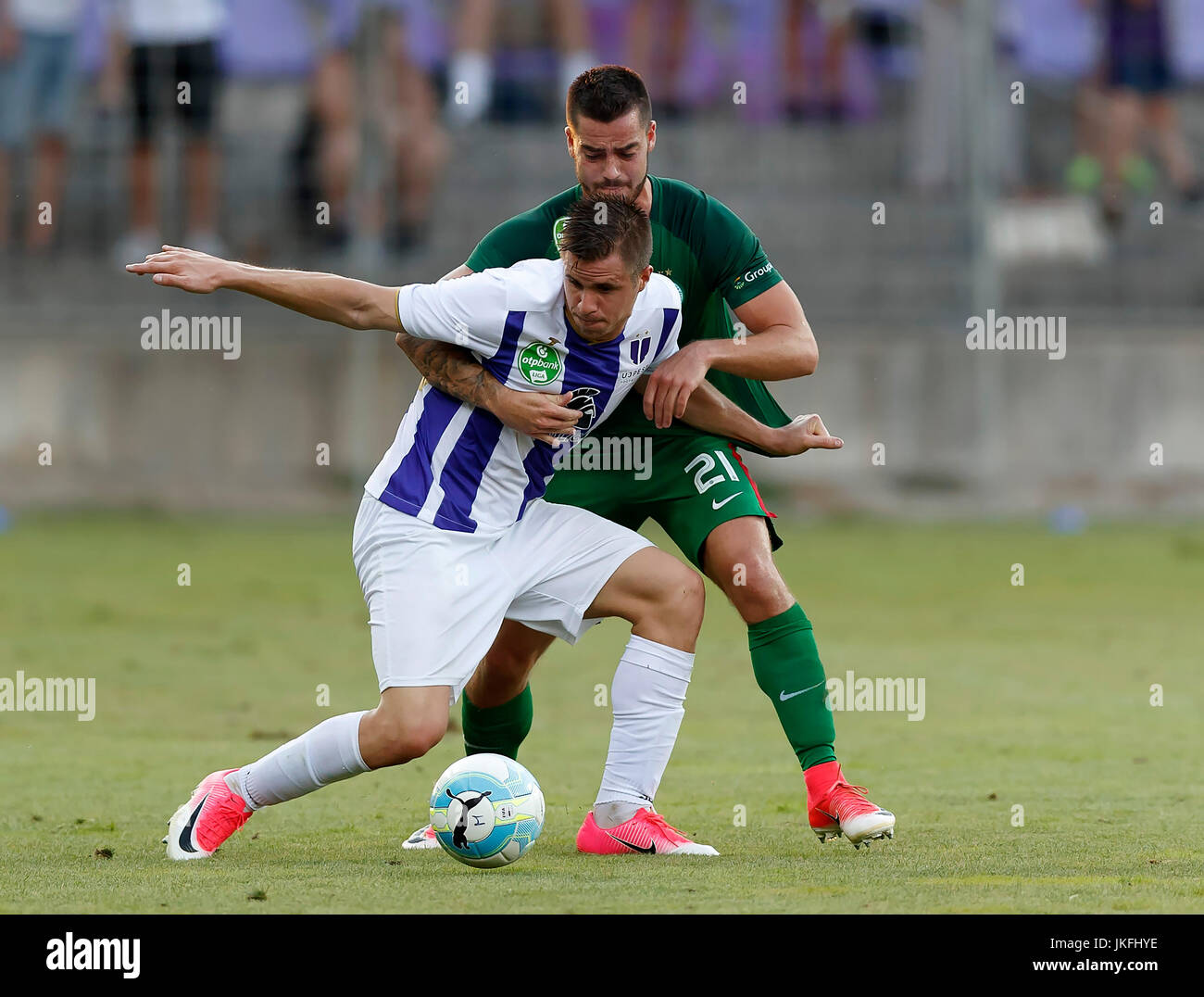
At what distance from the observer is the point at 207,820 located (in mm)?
5652

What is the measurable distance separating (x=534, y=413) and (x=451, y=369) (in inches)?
12.2

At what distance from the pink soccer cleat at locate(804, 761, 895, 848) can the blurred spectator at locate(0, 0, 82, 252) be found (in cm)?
1291

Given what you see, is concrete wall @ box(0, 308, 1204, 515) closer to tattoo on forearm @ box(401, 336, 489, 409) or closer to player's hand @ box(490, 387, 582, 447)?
tattoo on forearm @ box(401, 336, 489, 409)

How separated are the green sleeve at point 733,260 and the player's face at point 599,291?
0.69 m

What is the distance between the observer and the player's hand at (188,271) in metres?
5.48

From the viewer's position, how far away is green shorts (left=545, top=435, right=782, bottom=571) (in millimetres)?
6316

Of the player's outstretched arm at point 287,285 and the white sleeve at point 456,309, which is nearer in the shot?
the player's outstretched arm at point 287,285

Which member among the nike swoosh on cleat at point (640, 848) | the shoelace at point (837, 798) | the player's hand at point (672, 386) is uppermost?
the player's hand at point (672, 386)

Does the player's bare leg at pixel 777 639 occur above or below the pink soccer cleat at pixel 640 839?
above

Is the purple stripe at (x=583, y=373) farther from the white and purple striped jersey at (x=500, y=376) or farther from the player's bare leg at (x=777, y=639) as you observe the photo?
the player's bare leg at (x=777, y=639)

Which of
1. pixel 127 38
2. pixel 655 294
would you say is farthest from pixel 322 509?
pixel 655 294

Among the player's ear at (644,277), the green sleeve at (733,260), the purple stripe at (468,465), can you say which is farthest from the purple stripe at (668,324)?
the purple stripe at (468,465)
